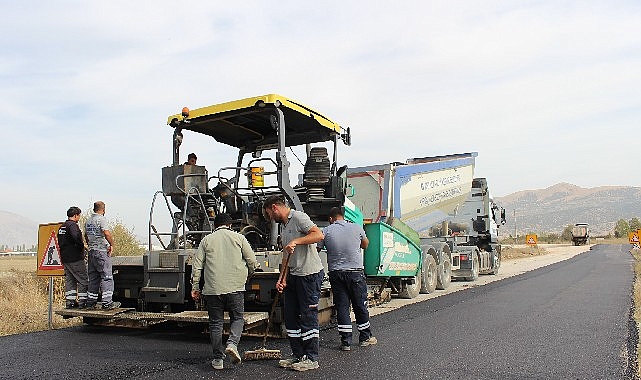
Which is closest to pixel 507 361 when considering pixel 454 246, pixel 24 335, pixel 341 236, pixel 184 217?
pixel 341 236

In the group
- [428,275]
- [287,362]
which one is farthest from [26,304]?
[428,275]

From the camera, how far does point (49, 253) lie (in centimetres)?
818

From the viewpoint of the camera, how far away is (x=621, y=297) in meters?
11.7

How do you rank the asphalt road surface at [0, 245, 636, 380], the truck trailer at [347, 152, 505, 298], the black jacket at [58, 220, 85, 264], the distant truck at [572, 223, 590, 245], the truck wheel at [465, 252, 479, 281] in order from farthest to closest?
the distant truck at [572, 223, 590, 245] → the truck wheel at [465, 252, 479, 281] → the truck trailer at [347, 152, 505, 298] → the black jacket at [58, 220, 85, 264] → the asphalt road surface at [0, 245, 636, 380]

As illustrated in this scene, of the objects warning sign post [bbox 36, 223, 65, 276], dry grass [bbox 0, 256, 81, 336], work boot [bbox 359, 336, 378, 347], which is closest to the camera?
work boot [bbox 359, 336, 378, 347]

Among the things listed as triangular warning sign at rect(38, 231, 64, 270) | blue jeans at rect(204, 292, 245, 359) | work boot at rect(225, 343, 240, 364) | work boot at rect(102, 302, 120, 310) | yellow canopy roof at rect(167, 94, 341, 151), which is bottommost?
work boot at rect(225, 343, 240, 364)

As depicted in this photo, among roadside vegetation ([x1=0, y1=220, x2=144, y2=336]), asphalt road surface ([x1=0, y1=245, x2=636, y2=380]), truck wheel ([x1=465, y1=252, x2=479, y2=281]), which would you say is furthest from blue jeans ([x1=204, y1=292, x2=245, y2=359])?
truck wheel ([x1=465, y1=252, x2=479, y2=281])

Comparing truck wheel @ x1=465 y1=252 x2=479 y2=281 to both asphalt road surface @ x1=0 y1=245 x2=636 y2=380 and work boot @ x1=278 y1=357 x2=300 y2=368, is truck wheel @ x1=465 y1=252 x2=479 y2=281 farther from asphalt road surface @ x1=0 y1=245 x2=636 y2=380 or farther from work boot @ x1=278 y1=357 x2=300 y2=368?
work boot @ x1=278 y1=357 x2=300 y2=368

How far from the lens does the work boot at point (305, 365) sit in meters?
5.39

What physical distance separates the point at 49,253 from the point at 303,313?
4.47 metres

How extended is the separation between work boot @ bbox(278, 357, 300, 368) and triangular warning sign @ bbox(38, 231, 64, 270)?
4173 mm

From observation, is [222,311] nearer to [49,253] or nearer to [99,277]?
[99,277]

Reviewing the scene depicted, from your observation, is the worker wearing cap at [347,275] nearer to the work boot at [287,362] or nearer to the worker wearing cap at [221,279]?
the work boot at [287,362]

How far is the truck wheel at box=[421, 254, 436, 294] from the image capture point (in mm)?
12867
